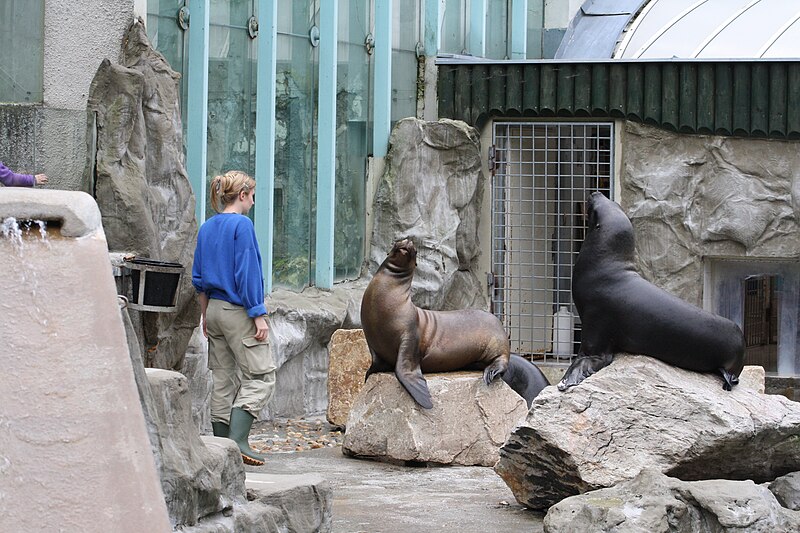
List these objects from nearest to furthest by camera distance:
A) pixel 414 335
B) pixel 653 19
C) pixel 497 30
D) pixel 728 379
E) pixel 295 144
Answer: pixel 728 379, pixel 414 335, pixel 295 144, pixel 497 30, pixel 653 19

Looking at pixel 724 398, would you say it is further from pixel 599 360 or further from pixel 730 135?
pixel 730 135

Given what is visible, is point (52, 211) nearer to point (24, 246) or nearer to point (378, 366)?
point (24, 246)

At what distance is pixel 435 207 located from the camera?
11.2 m

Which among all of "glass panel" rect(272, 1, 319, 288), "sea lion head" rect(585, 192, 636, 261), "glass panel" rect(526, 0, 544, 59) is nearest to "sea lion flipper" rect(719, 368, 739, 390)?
"sea lion head" rect(585, 192, 636, 261)

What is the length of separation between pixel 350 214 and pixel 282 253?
1.20 metres

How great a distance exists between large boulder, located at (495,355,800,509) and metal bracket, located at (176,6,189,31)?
14.4ft

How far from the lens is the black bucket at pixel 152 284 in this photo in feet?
19.1

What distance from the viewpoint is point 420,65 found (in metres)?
11.4

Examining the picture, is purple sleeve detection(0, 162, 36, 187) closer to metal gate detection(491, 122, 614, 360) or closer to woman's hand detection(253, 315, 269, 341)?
woman's hand detection(253, 315, 269, 341)

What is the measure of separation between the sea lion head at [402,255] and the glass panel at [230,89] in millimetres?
1817

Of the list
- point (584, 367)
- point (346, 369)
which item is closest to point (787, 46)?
point (346, 369)

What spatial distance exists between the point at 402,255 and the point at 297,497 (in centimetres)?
339

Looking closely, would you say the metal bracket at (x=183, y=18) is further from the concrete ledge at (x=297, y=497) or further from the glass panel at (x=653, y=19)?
the glass panel at (x=653, y=19)

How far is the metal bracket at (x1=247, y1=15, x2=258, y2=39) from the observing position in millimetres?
9094
